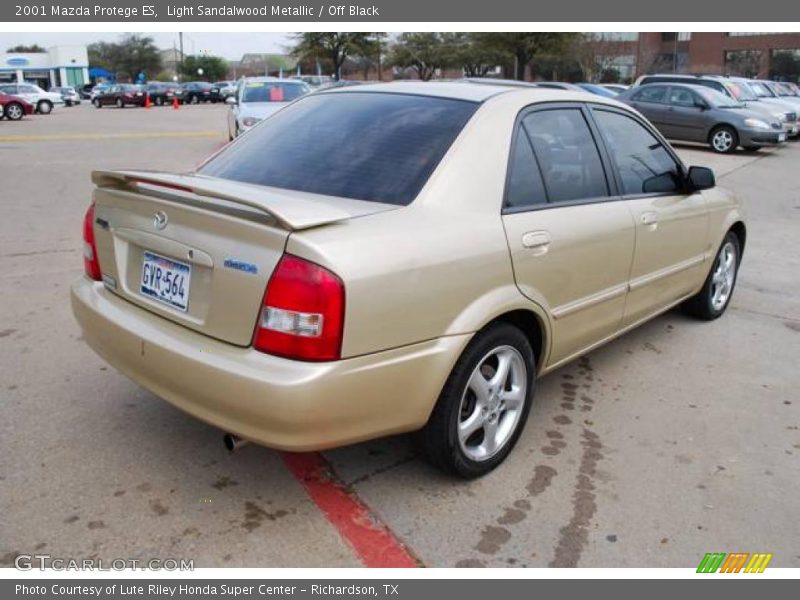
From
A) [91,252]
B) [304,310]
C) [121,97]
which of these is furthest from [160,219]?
[121,97]

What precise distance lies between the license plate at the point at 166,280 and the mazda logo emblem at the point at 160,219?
0.12m

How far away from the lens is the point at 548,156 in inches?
136

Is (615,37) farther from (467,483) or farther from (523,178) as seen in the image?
(467,483)

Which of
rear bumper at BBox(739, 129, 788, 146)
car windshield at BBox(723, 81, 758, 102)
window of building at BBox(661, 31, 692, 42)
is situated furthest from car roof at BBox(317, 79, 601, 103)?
window of building at BBox(661, 31, 692, 42)

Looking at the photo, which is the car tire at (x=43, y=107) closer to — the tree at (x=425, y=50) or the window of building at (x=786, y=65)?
the tree at (x=425, y=50)

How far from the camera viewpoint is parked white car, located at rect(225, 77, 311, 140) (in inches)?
546

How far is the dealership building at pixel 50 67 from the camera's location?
80562 millimetres

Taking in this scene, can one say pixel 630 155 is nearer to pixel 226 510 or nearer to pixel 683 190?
pixel 683 190

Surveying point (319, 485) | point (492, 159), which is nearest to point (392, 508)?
point (319, 485)

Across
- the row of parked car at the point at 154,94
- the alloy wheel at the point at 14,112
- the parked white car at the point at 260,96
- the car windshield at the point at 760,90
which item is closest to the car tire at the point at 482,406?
the parked white car at the point at 260,96

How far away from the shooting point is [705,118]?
17172 mm

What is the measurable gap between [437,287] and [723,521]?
151 centimetres

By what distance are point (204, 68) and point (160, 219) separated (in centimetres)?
9456

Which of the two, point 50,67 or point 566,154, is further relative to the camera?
point 50,67
